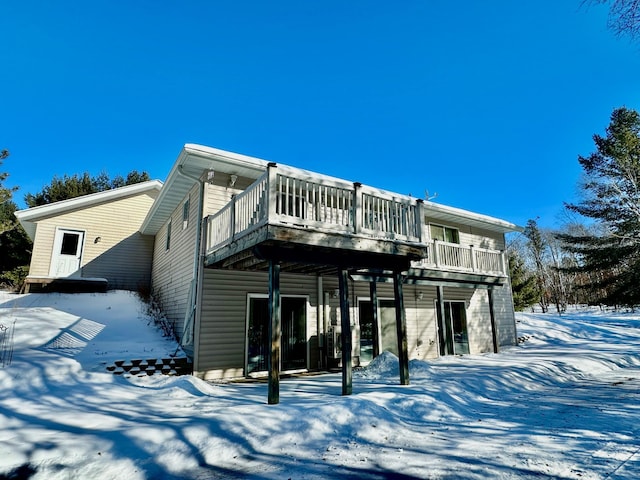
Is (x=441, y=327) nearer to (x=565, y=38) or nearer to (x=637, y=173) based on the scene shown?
(x=565, y=38)

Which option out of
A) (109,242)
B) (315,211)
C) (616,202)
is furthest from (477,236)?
(109,242)

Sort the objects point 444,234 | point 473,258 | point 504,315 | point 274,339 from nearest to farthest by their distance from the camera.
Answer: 1. point 274,339
2. point 473,258
3. point 444,234
4. point 504,315

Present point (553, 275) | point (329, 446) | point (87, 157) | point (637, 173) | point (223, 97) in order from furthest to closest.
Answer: point (553, 275), point (87, 157), point (637, 173), point (223, 97), point (329, 446)

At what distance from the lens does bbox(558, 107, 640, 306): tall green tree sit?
20.5 meters

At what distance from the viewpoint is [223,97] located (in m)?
17.9

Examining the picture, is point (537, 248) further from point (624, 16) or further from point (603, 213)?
point (624, 16)

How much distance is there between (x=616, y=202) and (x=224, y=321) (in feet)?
82.0

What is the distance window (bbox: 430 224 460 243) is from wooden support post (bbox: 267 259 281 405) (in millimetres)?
10102

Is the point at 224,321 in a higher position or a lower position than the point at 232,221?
lower

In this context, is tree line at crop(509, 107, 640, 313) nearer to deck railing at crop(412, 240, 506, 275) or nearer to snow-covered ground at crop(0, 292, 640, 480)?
deck railing at crop(412, 240, 506, 275)

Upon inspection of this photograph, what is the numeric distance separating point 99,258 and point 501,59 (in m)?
18.7

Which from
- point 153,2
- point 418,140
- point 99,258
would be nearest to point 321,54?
point 153,2

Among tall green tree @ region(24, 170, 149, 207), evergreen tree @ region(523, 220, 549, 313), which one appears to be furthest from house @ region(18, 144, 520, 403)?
evergreen tree @ region(523, 220, 549, 313)

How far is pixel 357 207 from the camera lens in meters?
7.36
